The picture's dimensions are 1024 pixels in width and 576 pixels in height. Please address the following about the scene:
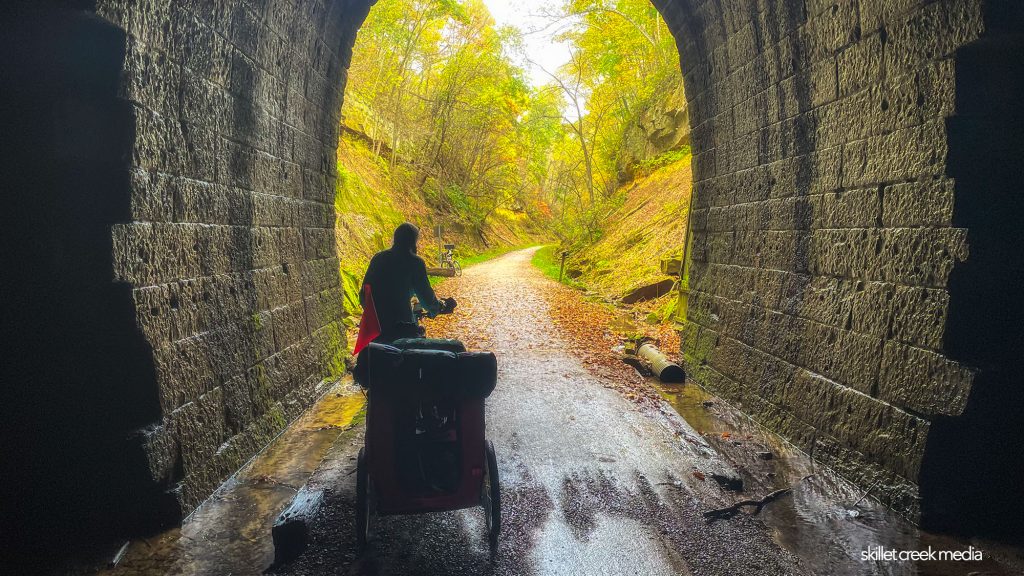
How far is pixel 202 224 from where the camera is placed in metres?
4.06

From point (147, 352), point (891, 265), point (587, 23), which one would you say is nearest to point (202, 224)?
point (147, 352)

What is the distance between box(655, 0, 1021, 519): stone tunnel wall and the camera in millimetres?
3359

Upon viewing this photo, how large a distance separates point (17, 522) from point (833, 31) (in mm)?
6669

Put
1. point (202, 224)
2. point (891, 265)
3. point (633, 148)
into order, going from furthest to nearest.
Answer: point (633, 148) → point (202, 224) → point (891, 265)

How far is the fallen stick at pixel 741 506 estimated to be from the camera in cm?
353

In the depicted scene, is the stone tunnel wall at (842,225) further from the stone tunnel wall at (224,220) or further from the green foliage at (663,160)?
the green foliage at (663,160)

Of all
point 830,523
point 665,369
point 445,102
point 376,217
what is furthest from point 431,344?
point 445,102

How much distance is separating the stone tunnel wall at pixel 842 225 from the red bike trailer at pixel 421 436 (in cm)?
290

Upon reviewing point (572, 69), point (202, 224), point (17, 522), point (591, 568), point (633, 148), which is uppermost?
point (572, 69)

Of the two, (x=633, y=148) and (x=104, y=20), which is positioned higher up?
(x=633, y=148)

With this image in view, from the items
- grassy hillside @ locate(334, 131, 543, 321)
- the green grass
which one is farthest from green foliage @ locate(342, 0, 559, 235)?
the green grass

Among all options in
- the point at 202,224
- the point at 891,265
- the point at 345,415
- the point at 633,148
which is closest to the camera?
the point at 891,265

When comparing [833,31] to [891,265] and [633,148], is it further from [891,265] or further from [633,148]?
[633,148]

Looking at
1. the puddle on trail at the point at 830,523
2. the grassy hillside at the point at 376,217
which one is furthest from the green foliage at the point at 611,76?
the puddle on trail at the point at 830,523
